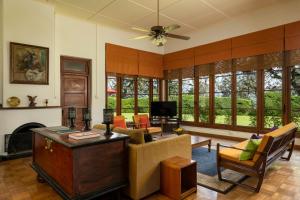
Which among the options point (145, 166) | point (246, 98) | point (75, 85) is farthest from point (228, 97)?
point (75, 85)

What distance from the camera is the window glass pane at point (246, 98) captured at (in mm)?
5781

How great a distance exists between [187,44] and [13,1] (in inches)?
209

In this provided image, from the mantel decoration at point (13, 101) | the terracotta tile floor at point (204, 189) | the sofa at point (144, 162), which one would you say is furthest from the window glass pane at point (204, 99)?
the mantel decoration at point (13, 101)

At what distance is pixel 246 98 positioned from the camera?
19.5 ft

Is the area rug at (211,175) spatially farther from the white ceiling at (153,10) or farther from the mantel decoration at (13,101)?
the mantel decoration at (13,101)

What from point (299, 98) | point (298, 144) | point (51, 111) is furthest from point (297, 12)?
point (51, 111)

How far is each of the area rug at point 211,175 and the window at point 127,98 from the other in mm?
3315

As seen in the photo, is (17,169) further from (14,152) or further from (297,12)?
(297,12)

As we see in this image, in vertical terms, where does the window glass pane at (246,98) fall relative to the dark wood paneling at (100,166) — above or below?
above

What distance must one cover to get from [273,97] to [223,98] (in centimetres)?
143

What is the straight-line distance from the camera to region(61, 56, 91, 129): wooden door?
5.66m

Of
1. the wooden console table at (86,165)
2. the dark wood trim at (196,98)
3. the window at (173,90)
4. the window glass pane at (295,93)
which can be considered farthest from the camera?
the window at (173,90)

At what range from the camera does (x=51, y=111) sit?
492cm

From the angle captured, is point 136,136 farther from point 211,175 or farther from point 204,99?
point 204,99
